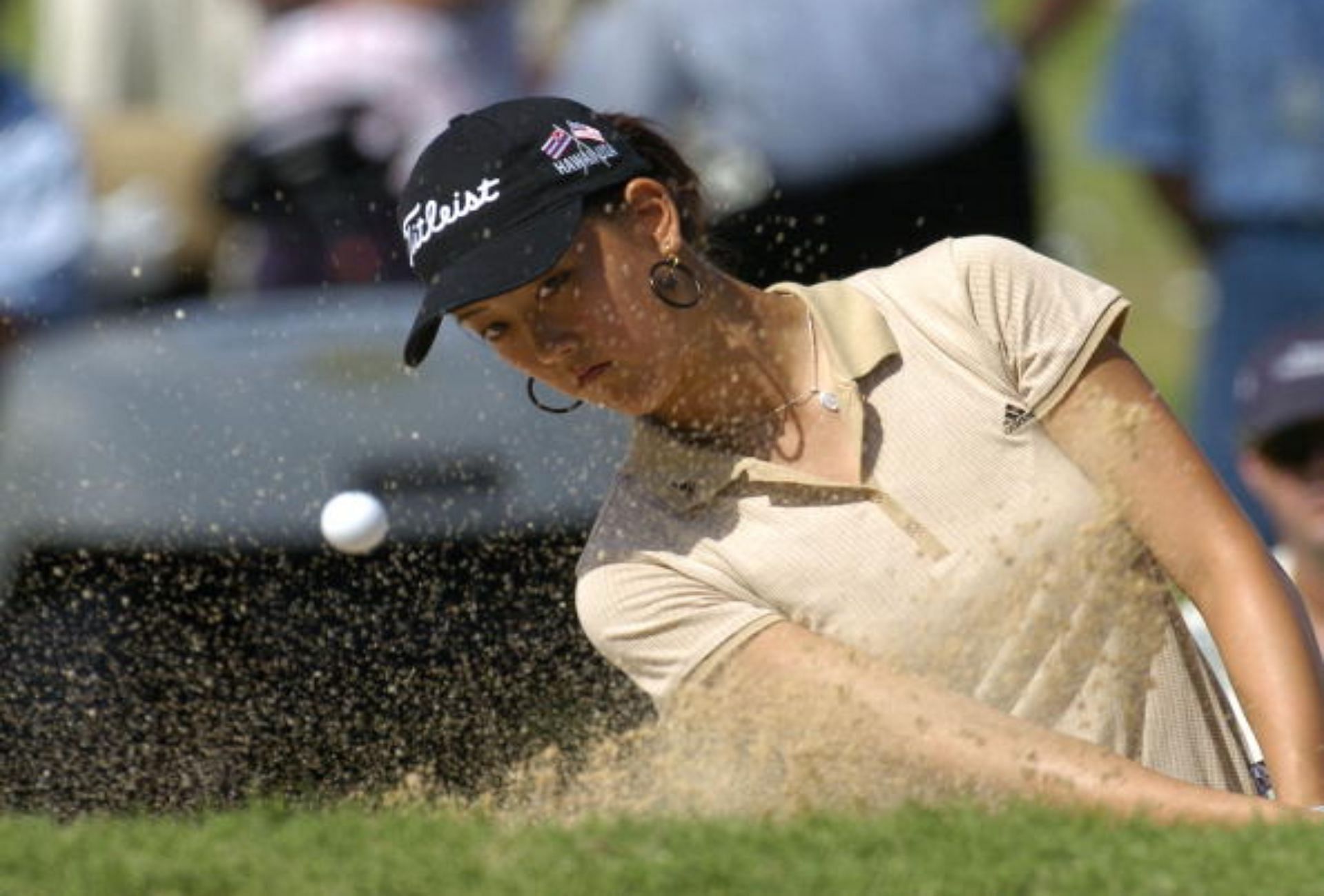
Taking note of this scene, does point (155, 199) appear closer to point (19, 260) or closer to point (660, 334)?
point (19, 260)

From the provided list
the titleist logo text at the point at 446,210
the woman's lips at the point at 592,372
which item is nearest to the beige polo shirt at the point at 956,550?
the woman's lips at the point at 592,372

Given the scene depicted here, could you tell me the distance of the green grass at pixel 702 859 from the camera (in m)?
2.99

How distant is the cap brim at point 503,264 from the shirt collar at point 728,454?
337mm

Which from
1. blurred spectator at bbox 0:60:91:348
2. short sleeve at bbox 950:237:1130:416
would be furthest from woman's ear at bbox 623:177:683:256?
blurred spectator at bbox 0:60:91:348

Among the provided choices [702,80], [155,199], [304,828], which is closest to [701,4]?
[702,80]

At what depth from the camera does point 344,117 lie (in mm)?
7883

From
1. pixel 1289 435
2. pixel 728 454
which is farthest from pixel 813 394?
pixel 1289 435

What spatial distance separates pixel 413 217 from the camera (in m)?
3.90

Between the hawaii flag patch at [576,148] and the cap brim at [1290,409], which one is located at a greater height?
the hawaii flag patch at [576,148]

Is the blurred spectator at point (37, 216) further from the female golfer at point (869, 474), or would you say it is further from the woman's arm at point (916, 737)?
the woman's arm at point (916, 737)

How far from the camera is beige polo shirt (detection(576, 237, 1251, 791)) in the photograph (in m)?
3.90

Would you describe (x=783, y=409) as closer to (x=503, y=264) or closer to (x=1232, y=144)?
(x=503, y=264)

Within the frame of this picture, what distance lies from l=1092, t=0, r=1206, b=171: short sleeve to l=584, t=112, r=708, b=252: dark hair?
3.55 meters

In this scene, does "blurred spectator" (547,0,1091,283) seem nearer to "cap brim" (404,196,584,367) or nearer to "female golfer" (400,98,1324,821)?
"female golfer" (400,98,1324,821)
